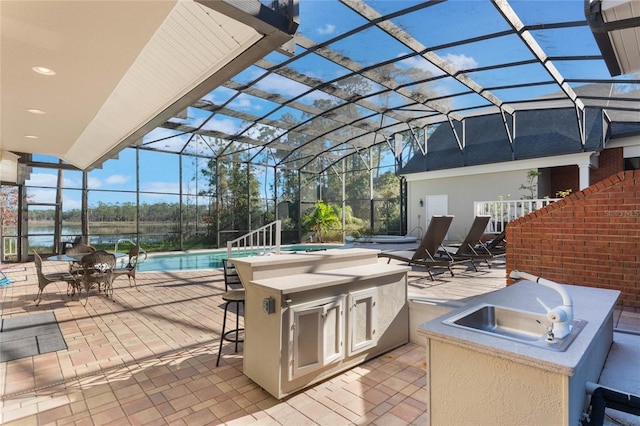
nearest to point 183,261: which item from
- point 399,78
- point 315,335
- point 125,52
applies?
point 399,78

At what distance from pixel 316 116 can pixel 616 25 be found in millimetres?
10077

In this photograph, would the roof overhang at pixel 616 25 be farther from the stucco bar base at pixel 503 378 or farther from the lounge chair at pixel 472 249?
the lounge chair at pixel 472 249

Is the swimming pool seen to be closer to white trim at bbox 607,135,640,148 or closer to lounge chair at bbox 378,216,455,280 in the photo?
lounge chair at bbox 378,216,455,280

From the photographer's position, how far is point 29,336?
13.5 ft

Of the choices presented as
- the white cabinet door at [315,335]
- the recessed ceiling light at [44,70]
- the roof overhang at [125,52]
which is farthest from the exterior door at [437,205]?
the recessed ceiling light at [44,70]

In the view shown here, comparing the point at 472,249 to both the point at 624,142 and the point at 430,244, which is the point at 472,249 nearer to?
the point at 430,244

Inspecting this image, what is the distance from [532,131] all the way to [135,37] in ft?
44.6

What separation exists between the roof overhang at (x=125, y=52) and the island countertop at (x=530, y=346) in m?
2.19

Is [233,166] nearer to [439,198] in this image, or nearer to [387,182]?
[387,182]

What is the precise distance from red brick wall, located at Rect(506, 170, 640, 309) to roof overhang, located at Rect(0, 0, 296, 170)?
3800 mm

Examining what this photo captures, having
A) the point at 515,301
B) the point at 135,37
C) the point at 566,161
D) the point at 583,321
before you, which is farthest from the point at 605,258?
the point at 566,161

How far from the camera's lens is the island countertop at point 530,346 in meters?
1.28

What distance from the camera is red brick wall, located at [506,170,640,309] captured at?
347 cm

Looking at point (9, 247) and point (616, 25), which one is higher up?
point (616, 25)
